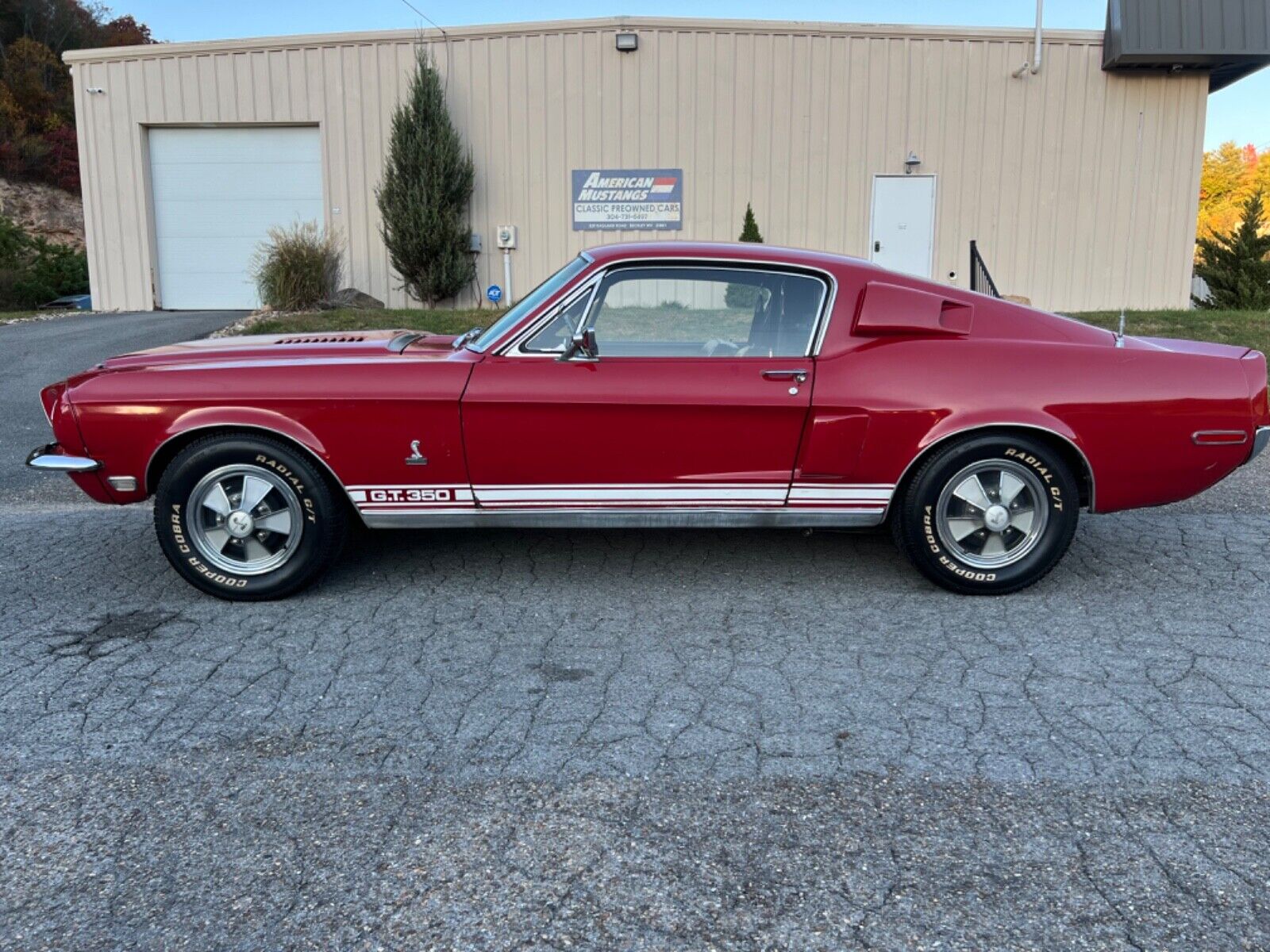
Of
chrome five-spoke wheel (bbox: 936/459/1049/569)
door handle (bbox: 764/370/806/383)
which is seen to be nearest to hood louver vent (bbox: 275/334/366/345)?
door handle (bbox: 764/370/806/383)

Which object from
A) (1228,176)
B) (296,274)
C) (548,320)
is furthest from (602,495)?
(1228,176)

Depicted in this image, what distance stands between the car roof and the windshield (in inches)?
4.3

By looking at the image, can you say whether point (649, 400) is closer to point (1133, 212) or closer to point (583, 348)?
point (583, 348)

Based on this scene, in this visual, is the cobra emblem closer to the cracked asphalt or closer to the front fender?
the front fender

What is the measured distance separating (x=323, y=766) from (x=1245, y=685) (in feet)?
9.89

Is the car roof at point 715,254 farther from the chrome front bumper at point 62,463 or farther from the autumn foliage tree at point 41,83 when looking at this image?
the autumn foliage tree at point 41,83

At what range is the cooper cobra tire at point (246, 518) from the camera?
171 inches

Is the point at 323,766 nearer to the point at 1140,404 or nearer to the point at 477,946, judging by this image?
the point at 477,946

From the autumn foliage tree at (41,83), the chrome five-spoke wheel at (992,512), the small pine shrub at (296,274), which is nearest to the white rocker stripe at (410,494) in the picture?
the chrome five-spoke wheel at (992,512)

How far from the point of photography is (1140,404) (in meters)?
4.43

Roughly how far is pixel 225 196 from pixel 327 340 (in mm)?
13698

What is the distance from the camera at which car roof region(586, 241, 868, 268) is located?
179 inches

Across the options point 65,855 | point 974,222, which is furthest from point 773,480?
point 974,222

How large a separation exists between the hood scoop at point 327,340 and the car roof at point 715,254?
120cm
